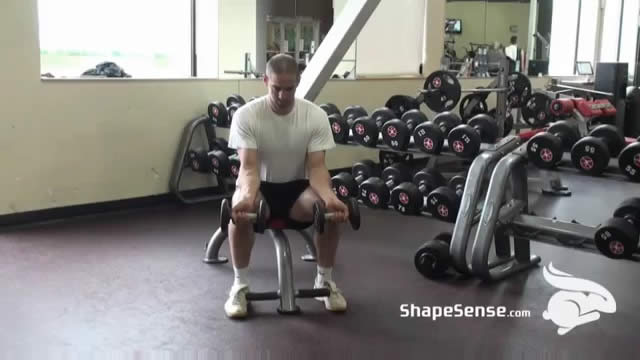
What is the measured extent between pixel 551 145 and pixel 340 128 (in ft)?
4.10

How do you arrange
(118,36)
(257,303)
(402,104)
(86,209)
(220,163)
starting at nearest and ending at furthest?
(257,303), (86,209), (220,163), (402,104), (118,36)

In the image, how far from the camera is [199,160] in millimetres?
4273

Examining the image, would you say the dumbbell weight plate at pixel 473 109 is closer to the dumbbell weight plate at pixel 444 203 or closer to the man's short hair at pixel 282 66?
the dumbbell weight plate at pixel 444 203

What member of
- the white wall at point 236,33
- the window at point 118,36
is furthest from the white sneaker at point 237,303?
the white wall at point 236,33

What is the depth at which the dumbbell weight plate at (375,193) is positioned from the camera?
3.36m

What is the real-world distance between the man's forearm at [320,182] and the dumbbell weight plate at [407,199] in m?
0.85

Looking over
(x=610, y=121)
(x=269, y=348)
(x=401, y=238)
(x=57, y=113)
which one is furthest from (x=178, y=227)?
(x=610, y=121)

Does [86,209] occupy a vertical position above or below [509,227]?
below

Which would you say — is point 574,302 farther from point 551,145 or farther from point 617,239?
point 551,145

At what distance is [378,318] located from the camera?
244 cm

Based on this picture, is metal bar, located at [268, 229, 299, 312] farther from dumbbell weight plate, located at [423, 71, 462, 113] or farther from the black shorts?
dumbbell weight plate, located at [423, 71, 462, 113]

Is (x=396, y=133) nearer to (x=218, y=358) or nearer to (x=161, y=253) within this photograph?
(x=161, y=253)

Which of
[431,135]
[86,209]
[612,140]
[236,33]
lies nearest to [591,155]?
[612,140]

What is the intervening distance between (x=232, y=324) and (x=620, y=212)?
161 centimetres
